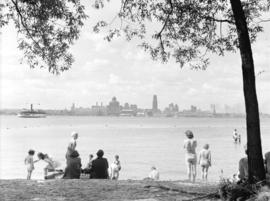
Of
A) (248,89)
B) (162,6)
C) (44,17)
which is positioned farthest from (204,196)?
(44,17)

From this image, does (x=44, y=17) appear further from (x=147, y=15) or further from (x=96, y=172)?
(x=96, y=172)

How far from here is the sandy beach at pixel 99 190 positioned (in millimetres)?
10203

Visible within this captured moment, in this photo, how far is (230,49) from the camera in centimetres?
1222

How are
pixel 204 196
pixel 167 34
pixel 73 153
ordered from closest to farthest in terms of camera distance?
pixel 204 196 < pixel 167 34 < pixel 73 153

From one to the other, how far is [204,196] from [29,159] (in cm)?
1033

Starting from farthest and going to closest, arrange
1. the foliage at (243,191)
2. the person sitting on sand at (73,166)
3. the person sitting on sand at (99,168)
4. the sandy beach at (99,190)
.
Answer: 1. the person sitting on sand at (99,168)
2. the person sitting on sand at (73,166)
3. the sandy beach at (99,190)
4. the foliage at (243,191)

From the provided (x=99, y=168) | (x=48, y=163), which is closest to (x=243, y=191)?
(x=99, y=168)

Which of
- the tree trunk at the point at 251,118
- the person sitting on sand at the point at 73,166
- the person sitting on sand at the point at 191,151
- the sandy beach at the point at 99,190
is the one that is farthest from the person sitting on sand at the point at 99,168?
the tree trunk at the point at 251,118

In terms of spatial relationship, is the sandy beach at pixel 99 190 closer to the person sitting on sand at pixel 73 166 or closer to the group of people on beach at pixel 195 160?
the group of people on beach at pixel 195 160

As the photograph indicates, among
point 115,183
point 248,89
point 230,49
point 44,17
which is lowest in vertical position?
point 115,183

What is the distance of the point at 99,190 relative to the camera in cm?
1116

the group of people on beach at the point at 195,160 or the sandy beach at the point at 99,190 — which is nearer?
the sandy beach at the point at 99,190

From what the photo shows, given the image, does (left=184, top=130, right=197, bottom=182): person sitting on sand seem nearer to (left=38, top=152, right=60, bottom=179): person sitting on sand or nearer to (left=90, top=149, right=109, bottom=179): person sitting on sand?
(left=90, top=149, right=109, bottom=179): person sitting on sand

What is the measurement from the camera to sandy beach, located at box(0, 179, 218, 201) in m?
10.2
